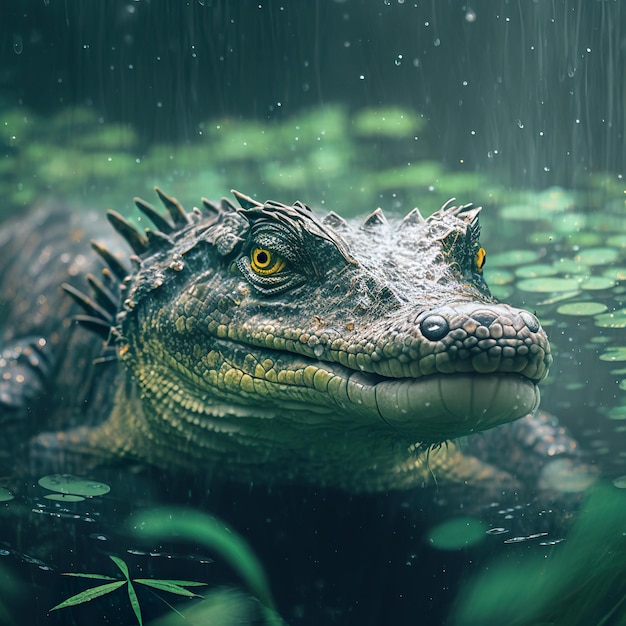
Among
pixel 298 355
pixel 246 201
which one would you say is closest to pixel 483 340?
pixel 298 355

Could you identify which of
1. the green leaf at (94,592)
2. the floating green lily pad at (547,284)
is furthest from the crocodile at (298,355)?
the floating green lily pad at (547,284)

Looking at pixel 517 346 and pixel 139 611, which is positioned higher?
pixel 517 346

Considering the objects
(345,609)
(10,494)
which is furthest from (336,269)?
(10,494)

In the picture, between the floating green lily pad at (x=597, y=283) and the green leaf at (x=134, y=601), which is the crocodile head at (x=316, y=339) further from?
the floating green lily pad at (x=597, y=283)

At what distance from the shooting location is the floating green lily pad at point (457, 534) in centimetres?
366

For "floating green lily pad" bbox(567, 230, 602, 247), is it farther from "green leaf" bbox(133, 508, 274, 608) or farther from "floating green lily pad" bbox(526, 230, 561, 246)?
"green leaf" bbox(133, 508, 274, 608)

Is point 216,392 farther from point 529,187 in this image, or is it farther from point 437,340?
point 529,187

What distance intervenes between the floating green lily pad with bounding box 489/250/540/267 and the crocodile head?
2.13 metres

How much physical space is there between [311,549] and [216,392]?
0.95 metres

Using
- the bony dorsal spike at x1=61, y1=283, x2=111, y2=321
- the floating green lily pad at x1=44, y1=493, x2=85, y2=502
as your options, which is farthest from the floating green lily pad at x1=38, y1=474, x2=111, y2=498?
the bony dorsal spike at x1=61, y1=283, x2=111, y2=321

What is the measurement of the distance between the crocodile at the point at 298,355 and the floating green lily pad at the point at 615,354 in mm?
1715

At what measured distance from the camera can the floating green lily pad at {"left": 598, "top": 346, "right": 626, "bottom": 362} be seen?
518 centimetres

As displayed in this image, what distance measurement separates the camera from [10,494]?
12.4ft

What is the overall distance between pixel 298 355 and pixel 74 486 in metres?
1.67
